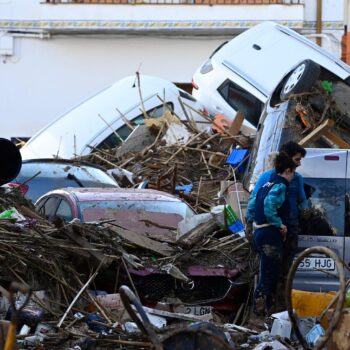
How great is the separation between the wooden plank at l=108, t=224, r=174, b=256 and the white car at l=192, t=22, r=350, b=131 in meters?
7.39

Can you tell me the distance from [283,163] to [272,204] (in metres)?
0.40

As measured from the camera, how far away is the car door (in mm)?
10391

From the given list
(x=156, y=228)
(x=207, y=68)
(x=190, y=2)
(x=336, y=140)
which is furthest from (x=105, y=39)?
(x=156, y=228)

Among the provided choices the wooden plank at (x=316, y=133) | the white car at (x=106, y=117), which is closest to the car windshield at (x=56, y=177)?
the white car at (x=106, y=117)

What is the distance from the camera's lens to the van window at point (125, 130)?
1831 cm

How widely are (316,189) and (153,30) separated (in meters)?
18.4

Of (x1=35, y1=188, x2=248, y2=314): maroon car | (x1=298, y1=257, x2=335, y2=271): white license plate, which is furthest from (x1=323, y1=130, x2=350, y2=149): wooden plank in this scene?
(x1=298, y1=257, x2=335, y2=271): white license plate

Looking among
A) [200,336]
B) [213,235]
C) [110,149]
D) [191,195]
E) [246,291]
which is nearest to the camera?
[200,336]

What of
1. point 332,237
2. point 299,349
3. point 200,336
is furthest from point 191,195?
point 200,336

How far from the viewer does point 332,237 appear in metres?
10.4

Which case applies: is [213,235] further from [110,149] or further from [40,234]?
[110,149]

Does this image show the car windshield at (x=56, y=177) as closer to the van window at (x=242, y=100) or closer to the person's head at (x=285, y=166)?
the van window at (x=242, y=100)

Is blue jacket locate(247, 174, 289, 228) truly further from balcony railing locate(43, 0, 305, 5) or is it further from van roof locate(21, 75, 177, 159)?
balcony railing locate(43, 0, 305, 5)

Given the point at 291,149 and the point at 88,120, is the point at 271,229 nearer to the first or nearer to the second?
the point at 291,149
